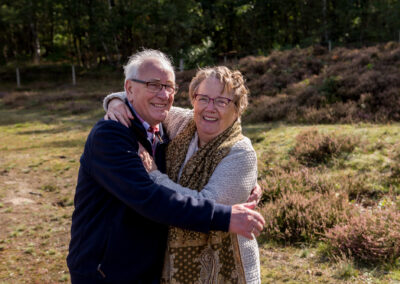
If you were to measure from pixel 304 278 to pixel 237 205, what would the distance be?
293cm

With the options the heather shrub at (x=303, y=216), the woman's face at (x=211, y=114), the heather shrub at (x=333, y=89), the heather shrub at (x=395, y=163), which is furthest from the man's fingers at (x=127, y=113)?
the heather shrub at (x=333, y=89)

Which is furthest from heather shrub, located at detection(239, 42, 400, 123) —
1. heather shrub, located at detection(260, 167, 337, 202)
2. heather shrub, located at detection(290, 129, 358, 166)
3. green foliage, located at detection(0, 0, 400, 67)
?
green foliage, located at detection(0, 0, 400, 67)

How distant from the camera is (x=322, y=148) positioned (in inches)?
328

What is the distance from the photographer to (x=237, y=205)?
2.23 m

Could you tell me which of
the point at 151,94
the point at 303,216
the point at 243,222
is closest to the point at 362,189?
the point at 303,216

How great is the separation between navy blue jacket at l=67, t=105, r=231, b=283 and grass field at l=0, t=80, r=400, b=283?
2829 mm

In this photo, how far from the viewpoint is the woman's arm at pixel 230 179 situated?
2.30 metres

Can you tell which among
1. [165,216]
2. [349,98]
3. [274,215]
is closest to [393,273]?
[274,215]

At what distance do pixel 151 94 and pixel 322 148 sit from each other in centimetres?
652

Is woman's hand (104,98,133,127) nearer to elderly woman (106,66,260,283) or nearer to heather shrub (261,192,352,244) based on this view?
elderly woman (106,66,260,283)

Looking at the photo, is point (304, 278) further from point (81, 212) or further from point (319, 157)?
point (319, 157)

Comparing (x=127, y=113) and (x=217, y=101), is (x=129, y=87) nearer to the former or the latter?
(x=127, y=113)

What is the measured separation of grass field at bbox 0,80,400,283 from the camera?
15.8 feet

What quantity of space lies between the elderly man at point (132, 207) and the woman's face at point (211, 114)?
0.83ft
